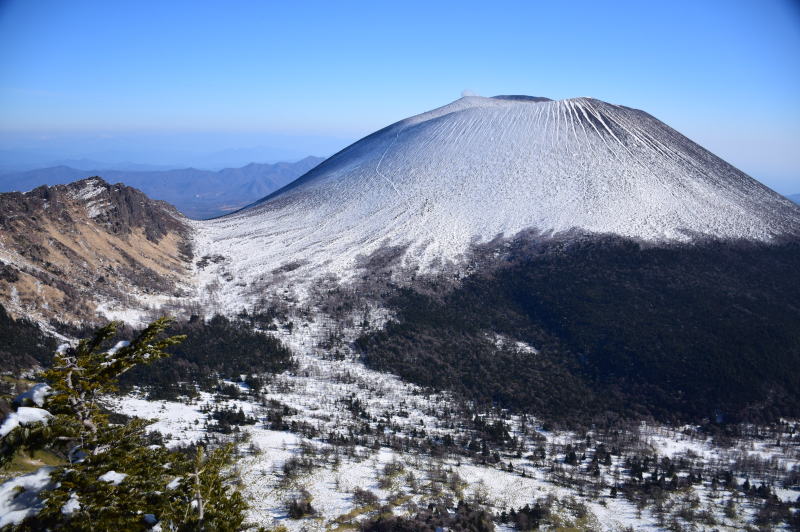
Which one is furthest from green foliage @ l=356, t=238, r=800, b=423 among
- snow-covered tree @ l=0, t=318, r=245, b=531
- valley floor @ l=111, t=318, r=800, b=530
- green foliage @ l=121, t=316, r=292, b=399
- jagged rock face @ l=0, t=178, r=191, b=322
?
snow-covered tree @ l=0, t=318, r=245, b=531

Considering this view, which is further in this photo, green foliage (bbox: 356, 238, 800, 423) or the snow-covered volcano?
the snow-covered volcano

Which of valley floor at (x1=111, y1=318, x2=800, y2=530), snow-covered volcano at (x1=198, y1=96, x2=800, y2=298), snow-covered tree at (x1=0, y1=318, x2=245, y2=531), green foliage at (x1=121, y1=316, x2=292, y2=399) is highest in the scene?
snow-covered volcano at (x1=198, y1=96, x2=800, y2=298)

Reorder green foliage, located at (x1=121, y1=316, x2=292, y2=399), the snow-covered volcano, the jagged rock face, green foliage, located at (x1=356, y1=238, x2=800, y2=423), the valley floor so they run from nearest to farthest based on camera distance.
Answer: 1. the valley floor
2. green foliage, located at (x1=121, y1=316, x2=292, y2=399)
3. green foliage, located at (x1=356, y1=238, x2=800, y2=423)
4. the jagged rock face
5. the snow-covered volcano

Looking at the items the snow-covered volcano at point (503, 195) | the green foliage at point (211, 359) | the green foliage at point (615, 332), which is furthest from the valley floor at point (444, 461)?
the snow-covered volcano at point (503, 195)

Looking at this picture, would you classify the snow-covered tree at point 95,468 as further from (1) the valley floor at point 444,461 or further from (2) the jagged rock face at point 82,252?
(2) the jagged rock face at point 82,252

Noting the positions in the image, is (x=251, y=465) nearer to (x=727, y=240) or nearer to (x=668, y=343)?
(x=668, y=343)

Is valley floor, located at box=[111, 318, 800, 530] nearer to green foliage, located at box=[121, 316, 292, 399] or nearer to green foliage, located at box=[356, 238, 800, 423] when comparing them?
green foliage, located at box=[121, 316, 292, 399]

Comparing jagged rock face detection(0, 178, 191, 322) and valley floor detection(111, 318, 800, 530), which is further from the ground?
jagged rock face detection(0, 178, 191, 322)

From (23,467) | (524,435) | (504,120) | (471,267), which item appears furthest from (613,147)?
(23,467)
